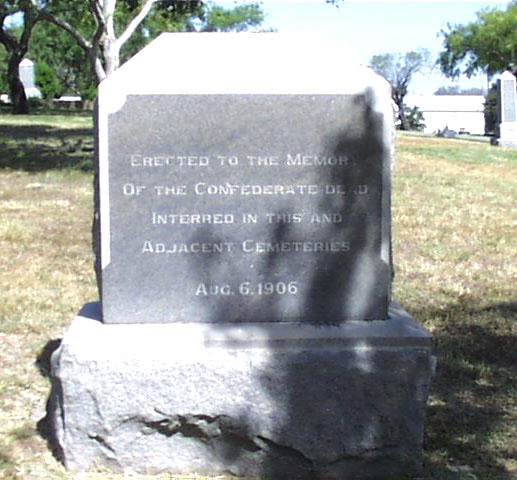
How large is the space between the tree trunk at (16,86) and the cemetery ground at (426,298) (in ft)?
77.7

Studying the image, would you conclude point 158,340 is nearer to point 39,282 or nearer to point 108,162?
point 108,162

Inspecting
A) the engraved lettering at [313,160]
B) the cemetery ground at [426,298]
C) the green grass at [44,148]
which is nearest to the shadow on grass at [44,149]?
the green grass at [44,148]

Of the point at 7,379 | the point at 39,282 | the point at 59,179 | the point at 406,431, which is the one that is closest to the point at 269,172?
the point at 406,431

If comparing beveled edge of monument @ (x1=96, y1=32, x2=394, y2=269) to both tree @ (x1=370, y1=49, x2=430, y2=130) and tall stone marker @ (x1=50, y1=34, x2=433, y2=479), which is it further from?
tree @ (x1=370, y1=49, x2=430, y2=130)

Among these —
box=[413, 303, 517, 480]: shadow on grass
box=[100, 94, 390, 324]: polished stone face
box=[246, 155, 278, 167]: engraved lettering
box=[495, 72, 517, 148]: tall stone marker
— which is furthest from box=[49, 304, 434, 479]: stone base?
box=[495, 72, 517, 148]: tall stone marker

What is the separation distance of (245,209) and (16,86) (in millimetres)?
34485

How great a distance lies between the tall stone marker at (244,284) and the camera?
3.77 metres

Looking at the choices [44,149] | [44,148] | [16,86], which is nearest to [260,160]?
[44,149]

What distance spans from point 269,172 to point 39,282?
3.40m

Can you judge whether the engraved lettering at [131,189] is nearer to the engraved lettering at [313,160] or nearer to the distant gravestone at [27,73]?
the engraved lettering at [313,160]

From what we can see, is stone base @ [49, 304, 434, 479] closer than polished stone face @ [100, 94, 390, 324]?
Yes

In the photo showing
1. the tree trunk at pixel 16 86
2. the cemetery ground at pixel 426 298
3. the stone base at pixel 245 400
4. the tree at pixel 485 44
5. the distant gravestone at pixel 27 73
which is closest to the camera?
the stone base at pixel 245 400

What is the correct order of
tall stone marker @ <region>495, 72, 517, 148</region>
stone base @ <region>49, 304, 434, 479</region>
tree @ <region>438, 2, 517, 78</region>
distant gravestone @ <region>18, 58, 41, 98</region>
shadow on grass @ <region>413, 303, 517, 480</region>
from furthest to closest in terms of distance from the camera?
1. tree @ <region>438, 2, 517, 78</region>
2. distant gravestone @ <region>18, 58, 41, 98</region>
3. tall stone marker @ <region>495, 72, 517, 148</region>
4. shadow on grass @ <region>413, 303, 517, 480</region>
5. stone base @ <region>49, 304, 434, 479</region>

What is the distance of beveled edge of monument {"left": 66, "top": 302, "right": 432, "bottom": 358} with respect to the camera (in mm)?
3758
